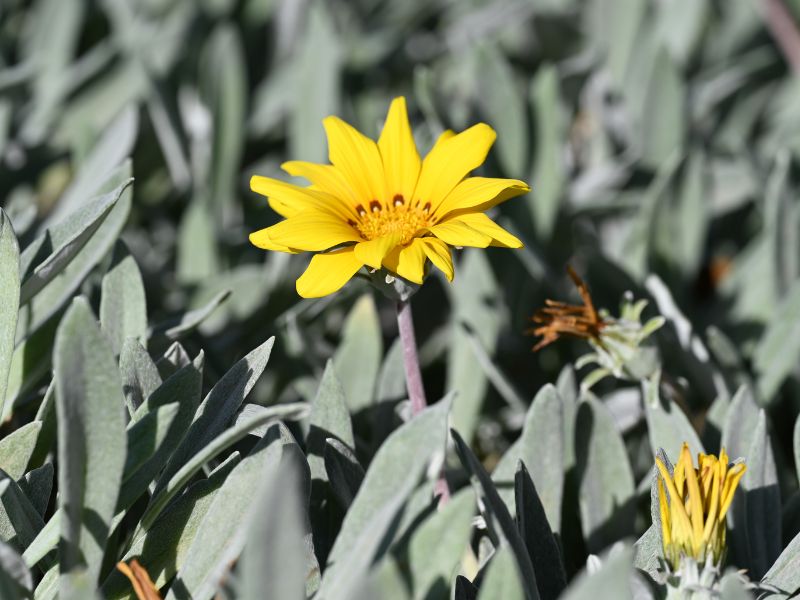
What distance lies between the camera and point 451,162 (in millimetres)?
1191

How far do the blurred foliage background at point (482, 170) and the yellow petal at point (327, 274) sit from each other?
1.14 ft

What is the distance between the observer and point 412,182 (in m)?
1.23

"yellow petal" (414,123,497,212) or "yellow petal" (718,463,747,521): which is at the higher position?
"yellow petal" (414,123,497,212)

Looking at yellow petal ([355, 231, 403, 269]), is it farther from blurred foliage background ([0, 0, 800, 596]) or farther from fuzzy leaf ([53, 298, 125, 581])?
blurred foliage background ([0, 0, 800, 596])

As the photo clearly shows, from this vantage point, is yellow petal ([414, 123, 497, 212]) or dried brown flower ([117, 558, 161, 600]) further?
yellow petal ([414, 123, 497, 212])

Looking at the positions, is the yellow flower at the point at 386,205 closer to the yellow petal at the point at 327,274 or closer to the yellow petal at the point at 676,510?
the yellow petal at the point at 327,274

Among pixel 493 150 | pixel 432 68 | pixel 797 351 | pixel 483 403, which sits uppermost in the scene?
pixel 432 68

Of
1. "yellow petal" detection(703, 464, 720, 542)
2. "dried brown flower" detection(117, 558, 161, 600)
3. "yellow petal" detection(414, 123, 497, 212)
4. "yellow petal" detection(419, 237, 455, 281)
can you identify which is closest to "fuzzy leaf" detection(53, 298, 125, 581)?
"dried brown flower" detection(117, 558, 161, 600)

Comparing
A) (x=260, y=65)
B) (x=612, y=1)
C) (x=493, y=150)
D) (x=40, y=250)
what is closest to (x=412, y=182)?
(x=40, y=250)

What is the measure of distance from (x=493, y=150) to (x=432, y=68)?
2.54ft

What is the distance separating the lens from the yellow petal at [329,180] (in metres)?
1.21

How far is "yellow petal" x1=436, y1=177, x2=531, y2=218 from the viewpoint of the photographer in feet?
3.59

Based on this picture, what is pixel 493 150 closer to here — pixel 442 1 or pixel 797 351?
pixel 797 351

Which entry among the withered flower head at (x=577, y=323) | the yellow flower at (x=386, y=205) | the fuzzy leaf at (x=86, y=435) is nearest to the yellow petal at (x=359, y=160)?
the yellow flower at (x=386, y=205)
